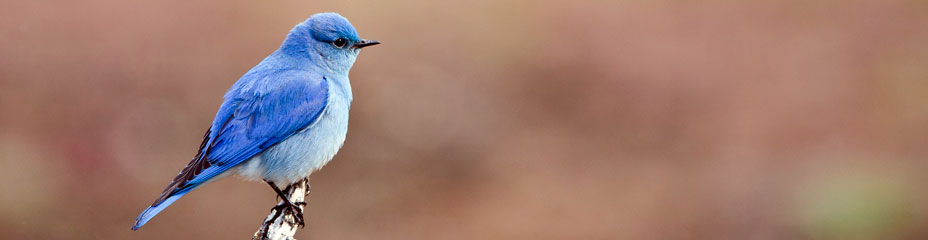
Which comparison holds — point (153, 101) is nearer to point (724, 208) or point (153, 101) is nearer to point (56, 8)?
point (56, 8)

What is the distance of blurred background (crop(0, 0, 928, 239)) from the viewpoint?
7.46m

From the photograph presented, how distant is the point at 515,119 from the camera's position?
8.50 m

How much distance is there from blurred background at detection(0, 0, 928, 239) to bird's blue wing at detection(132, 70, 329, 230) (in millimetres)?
2847

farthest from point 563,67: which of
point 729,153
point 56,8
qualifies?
point 56,8

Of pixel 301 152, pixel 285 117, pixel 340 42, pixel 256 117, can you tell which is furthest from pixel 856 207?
pixel 256 117

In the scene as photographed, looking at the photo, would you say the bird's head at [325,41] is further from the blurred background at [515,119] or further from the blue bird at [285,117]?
the blurred background at [515,119]

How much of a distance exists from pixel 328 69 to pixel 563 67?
14.3 ft

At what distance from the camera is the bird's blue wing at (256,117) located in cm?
443

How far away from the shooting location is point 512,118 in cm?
849

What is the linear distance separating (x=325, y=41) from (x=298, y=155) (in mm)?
711

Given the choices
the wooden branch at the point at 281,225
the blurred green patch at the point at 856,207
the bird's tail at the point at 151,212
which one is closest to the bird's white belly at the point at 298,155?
the wooden branch at the point at 281,225

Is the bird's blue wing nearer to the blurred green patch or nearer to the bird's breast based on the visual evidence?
the bird's breast

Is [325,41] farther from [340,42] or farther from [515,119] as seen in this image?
[515,119]

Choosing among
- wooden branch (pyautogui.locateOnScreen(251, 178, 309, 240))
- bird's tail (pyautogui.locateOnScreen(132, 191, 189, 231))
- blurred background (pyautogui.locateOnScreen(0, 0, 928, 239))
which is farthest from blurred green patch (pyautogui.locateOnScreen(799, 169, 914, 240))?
bird's tail (pyautogui.locateOnScreen(132, 191, 189, 231))
